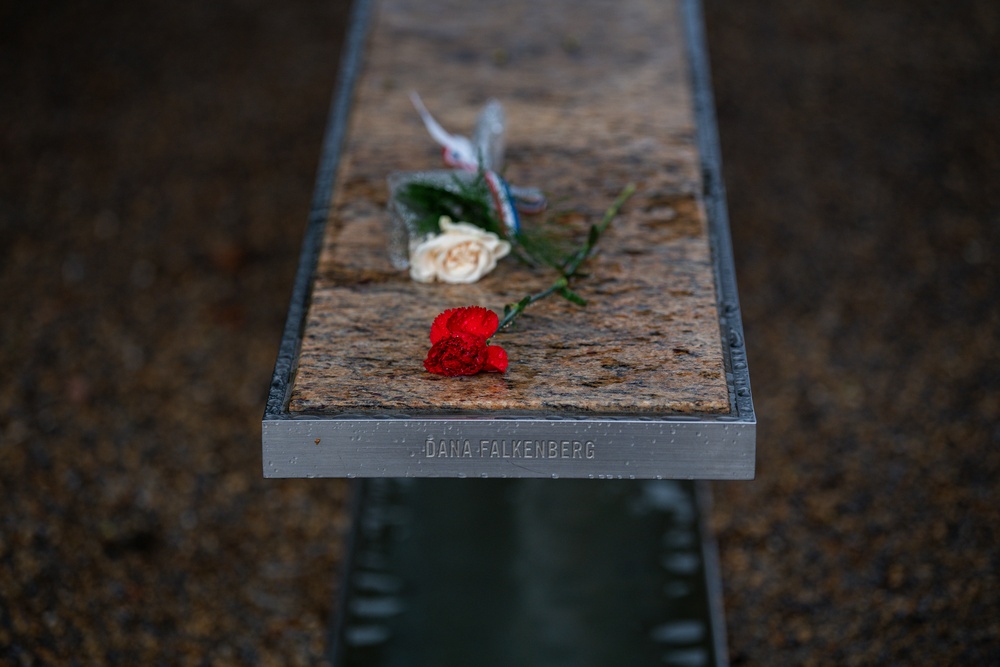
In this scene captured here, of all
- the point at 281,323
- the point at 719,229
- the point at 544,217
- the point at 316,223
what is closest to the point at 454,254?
the point at 544,217

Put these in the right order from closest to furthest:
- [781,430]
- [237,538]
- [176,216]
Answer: [237,538] < [781,430] < [176,216]

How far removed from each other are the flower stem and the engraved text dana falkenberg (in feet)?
1.04

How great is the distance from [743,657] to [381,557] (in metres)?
1.04

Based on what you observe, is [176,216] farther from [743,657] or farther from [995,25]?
[995,25]

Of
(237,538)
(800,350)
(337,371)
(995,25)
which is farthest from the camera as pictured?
(995,25)

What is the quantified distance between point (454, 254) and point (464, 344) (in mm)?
367

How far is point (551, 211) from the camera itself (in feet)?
7.87

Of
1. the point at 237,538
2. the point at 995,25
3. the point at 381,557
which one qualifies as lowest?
the point at 237,538

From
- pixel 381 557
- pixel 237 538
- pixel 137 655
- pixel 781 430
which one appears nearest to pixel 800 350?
pixel 781 430

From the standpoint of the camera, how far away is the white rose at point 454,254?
213cm

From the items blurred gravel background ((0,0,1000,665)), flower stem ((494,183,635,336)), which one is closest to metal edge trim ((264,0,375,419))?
flower stem ((494,183,635,336))

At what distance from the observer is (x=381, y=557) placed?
274 cm

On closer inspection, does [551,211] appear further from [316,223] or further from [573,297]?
[316,223]

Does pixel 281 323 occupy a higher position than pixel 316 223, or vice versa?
pixel 316 223
